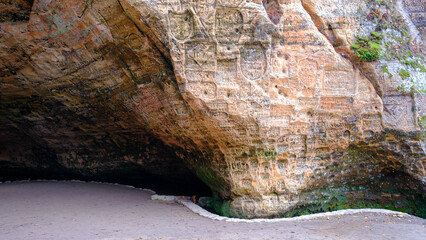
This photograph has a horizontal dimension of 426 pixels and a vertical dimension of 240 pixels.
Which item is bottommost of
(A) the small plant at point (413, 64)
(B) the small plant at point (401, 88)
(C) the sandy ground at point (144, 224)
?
(C) the sandy ground at point (144, 224)

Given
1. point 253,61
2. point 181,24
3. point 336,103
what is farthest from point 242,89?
point 336,103

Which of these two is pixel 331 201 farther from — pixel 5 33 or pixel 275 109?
pixel 5 33

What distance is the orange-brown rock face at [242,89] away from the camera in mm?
6188

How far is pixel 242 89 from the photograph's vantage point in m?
6.41

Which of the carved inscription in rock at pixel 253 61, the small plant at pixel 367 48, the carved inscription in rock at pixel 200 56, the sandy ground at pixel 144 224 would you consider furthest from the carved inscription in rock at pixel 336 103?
the carved inscription in rock at pixel 200 56

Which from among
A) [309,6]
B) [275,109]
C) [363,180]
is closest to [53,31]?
[275,109]

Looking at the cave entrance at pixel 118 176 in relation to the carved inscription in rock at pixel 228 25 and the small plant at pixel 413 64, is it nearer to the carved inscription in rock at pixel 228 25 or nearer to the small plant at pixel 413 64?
the carved inscription in rock at pixel 228 25

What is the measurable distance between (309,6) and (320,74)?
143cm

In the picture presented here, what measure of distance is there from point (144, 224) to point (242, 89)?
2981 millimetres

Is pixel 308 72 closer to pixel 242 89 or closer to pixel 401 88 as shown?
pixel 242 89

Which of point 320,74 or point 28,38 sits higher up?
point 28,38

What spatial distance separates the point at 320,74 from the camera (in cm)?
694

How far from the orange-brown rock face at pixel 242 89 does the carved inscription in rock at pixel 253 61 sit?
19mm

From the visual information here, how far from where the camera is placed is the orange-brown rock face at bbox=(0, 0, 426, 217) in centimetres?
619
